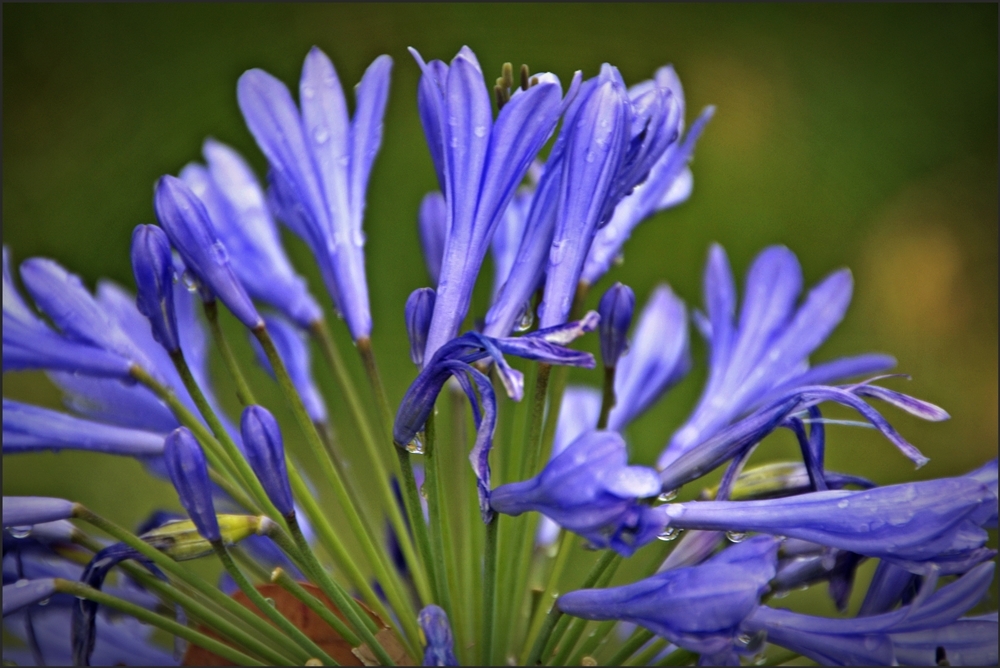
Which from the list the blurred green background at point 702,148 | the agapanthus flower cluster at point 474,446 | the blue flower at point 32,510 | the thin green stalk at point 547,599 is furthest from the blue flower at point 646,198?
the blurred green background at point 702,148

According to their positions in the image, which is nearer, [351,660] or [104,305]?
[351,660]

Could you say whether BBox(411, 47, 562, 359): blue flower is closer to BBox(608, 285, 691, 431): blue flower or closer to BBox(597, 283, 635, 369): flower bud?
BBox(597, 283, 635, 369): flower bud

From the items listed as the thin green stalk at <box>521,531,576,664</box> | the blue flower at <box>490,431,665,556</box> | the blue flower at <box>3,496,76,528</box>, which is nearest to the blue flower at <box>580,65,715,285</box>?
the thin green stalk at <box>521,531,576,664</box>

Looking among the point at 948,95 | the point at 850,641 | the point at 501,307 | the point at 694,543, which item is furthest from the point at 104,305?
the point at 948,95

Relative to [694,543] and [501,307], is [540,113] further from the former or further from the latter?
[694,543]

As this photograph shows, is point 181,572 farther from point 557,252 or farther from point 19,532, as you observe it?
point 557,252

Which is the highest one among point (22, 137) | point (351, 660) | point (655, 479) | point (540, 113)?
point (22, 137)

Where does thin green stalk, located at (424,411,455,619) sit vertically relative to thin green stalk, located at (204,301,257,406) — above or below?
below
